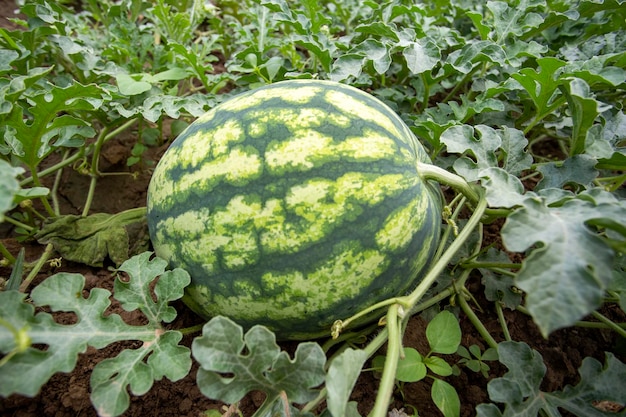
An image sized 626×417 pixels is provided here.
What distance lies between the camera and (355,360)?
1049 millimetres

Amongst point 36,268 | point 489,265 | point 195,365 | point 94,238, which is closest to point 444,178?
point 489,265

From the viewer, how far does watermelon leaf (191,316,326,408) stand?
1049 millimetres

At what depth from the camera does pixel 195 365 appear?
1.48m

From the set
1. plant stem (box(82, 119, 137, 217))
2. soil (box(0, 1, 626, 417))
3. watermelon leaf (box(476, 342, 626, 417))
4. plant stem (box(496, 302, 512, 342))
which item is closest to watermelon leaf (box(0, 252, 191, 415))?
soil (box(0, 1, 626, 417))

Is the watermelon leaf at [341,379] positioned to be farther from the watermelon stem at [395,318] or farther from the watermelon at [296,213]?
the watermelon at [296,213]

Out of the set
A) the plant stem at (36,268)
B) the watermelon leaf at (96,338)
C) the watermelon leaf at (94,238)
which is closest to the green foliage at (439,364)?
the watermelon leaf at (96,338)

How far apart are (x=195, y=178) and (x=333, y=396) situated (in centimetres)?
70

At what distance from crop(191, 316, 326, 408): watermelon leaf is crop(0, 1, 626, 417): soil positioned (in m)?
0.35

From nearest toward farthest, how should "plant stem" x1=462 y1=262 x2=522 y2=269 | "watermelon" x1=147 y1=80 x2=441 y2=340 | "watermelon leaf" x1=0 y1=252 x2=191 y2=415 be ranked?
"watermelon leaf" x1=0 y1=252 x2=191 y2=415, "watermelon" x1=147 y1=80 x2=441 y2=340, "plant stem" x1=462 y1=262 x2=522 y2=269

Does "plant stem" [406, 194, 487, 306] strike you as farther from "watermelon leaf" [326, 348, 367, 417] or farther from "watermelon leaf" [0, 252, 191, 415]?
"watermelon leaf" [0, 252, 191, 415]

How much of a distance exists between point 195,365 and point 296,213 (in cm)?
70

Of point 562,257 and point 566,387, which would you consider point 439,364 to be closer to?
point 566,387

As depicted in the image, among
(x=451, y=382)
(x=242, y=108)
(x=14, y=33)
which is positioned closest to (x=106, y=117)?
(x=14, y=33)

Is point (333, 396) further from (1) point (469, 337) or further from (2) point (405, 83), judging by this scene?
(2) point (405, 83)
